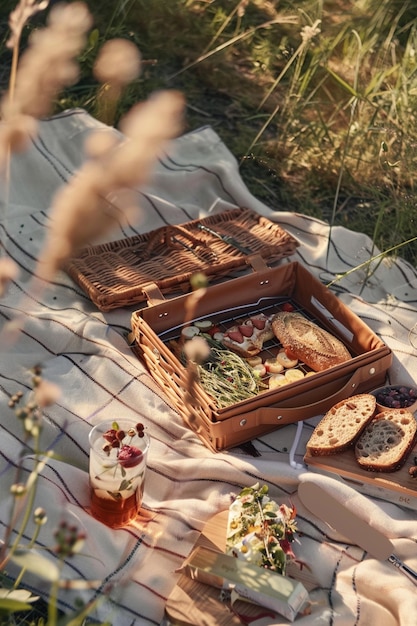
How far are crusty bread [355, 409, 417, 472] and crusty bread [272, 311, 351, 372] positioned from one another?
0.28 meters

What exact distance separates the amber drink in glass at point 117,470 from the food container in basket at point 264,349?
0.20m

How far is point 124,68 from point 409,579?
1.64 m

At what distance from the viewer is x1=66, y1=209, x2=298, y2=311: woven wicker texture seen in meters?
3.34

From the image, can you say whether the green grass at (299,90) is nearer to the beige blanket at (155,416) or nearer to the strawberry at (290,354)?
the beige blanket at (155,416)

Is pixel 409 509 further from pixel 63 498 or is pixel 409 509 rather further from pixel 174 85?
pixel 174 85

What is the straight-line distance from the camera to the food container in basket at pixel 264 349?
9.12ft

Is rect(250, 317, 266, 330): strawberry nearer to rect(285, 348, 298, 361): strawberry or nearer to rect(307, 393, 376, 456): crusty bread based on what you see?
rect(285, 348, 298, 361): strawberry

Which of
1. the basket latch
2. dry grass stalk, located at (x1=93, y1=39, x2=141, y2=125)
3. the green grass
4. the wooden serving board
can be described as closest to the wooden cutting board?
the wooden serving board

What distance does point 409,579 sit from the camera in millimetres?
2410

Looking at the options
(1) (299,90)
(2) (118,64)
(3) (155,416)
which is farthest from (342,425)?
(1) (299,90)

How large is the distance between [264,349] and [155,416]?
528 millimetres

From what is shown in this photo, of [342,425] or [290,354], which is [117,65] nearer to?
[342,425]

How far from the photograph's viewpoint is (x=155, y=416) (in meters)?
2.92

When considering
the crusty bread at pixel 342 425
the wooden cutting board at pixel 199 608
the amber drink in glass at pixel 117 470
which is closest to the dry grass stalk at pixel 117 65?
the amber drink in glass at pixel 117 470
